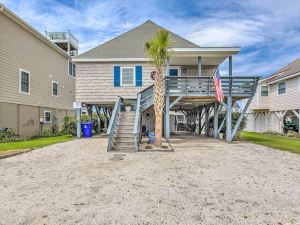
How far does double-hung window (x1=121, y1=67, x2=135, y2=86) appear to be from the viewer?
1486cm

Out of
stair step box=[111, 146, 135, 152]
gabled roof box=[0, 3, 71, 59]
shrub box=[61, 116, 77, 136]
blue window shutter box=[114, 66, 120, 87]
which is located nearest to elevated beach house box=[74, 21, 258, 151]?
blue window shutter box=[114, 66, 120, 87]

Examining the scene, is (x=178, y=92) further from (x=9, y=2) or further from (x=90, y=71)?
(x=9, y=2)

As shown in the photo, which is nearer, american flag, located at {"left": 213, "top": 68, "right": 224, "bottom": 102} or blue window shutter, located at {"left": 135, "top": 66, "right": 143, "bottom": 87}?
american flag, located at {"left": 213, "top": 68, "right": 224, "bottom": 102}

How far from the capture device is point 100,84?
1485cm

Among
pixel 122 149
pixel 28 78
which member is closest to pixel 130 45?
pixel 28 78

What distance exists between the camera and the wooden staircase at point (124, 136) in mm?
9798

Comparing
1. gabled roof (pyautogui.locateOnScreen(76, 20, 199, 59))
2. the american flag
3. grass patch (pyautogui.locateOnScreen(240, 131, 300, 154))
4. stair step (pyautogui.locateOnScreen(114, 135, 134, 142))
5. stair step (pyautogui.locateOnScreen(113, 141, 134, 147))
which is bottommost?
grass patch (pyautogui.locateOnScreen(240, 131, 300, 154))

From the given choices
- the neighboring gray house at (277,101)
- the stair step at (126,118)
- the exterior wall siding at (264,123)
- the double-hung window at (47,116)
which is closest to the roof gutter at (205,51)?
the stair step at (126,118)

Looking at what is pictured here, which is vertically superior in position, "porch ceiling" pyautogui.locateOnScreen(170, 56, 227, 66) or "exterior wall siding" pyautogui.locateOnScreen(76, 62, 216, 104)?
"porch ceiling" pyautogui.locateOnScreen(170, 56, 227, 66)

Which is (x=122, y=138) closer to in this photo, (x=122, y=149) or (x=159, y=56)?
(x=122, y=149)

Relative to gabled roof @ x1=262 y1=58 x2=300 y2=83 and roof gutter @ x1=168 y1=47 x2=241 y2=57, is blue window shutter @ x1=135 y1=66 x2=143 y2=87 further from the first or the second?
gabled roof @ x1=262 y1=58 x2=300 y2=83

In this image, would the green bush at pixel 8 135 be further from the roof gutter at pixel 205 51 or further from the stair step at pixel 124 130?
the roof gutter at pixel 205 51

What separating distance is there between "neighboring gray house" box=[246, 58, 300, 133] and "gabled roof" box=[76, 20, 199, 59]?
9528 millimetres

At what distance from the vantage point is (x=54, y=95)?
19688 mm
